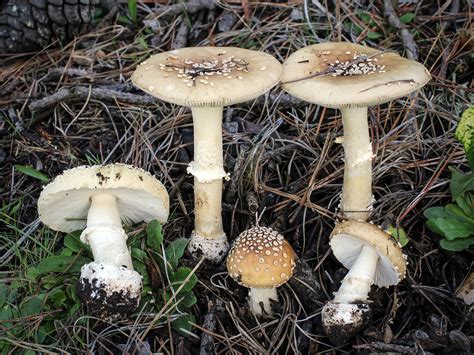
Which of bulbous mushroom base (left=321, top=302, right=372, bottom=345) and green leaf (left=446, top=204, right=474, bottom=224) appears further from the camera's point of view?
green leaf (left=446, top=204, right=474, bottom=224)

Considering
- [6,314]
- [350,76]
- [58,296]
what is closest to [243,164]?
[350,76]

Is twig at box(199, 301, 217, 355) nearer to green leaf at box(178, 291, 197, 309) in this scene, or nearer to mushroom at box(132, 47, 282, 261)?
green leaf at box(178, 291, 197, 309)

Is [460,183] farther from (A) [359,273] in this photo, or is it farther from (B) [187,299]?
(B) [187,299]

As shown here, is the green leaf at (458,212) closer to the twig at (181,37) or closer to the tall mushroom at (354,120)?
the tall mushroom at (354,120)

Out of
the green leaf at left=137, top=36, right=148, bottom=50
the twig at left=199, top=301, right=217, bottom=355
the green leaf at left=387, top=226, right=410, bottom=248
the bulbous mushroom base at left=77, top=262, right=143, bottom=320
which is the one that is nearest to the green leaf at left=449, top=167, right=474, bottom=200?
the green leaf at left=387, top=226, right=410, bottom=248

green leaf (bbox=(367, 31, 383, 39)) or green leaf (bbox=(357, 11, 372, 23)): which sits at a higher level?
green leaf (bbox=(357, 11, 372, 23))

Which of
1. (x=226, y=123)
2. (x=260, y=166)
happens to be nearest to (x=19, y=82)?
(x=226, y=123)

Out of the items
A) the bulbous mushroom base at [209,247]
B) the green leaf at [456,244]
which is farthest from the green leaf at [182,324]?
the green leaf at [456,244]
